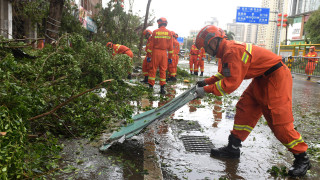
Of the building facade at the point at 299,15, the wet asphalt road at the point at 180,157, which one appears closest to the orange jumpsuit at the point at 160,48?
the wet asphalt road at the point at 180,157

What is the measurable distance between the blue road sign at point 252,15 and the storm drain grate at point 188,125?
74.6 feet

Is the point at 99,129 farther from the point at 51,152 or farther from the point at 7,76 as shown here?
the point at 7,76

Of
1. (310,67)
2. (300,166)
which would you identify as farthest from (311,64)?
(300,166)

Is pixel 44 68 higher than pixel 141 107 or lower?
higher

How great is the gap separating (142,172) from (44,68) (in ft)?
8.61

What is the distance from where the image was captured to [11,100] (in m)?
2.74

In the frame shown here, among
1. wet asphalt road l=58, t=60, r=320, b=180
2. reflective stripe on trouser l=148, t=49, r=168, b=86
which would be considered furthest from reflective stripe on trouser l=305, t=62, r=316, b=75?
wet asphalt road l=58, t=60, r=320, b=180

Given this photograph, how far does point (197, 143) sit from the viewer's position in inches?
166

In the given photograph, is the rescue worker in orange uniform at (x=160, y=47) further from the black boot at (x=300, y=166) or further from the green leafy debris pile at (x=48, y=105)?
the black boot at (x=300, y=166)

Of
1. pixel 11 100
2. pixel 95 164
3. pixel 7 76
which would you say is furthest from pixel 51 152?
pixel 7 76

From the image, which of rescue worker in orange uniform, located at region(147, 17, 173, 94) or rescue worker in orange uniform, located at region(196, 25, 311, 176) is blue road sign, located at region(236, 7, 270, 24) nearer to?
rescue worker in orange uniform, located at region(147, 17, 173, 94)

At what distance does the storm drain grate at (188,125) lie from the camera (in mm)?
4938

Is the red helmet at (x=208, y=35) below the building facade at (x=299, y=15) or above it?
below

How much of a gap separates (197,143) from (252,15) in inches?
950
